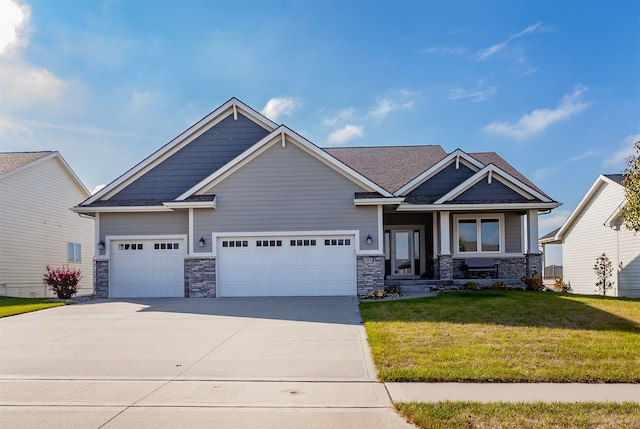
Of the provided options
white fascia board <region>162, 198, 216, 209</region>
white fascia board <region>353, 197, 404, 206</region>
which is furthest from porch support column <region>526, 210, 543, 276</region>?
white fascia board <region>162, 198, 216, 209</region>

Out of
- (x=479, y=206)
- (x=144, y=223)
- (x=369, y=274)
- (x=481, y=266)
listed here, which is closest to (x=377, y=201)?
(x=369, y=274)

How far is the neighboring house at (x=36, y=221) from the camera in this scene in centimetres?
2248

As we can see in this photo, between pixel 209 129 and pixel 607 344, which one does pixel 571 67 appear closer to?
pixel 607 344

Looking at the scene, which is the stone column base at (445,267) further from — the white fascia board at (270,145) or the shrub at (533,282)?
the white fascia board at (270,145)

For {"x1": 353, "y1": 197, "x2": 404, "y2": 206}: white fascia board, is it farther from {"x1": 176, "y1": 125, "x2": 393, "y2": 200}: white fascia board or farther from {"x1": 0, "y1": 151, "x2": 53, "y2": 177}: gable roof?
{"x1": 0, "y1": 151, "x2": 53, "y2": 177}: gable roof

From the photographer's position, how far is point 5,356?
779 cm

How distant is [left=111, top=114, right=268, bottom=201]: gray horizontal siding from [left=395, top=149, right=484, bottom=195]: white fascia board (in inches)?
240

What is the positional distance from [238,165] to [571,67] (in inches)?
478

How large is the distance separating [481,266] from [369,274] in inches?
212

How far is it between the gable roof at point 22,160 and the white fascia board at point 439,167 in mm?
18169

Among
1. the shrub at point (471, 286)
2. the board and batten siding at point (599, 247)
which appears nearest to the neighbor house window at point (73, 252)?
the shrub at point (471, 286)

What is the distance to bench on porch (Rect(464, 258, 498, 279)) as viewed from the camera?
62.0 feet

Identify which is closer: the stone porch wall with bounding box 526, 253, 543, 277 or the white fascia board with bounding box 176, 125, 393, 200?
the white fascia board with bounding box 176, 125, 393, 200

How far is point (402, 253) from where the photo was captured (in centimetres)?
2083
